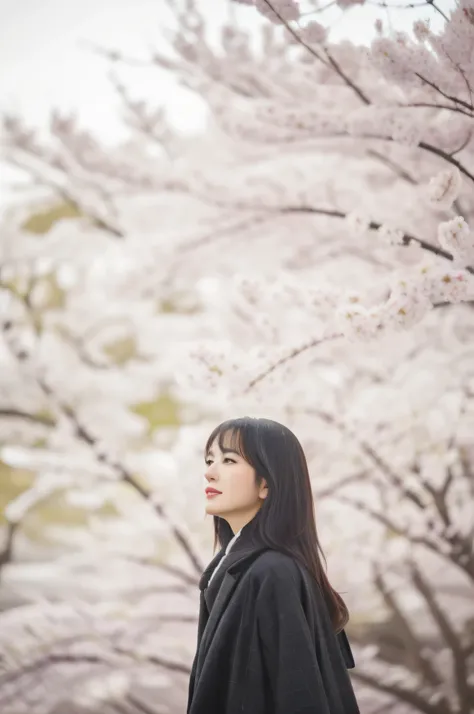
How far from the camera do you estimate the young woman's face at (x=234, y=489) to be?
4.48ft

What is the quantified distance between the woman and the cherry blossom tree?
437mm

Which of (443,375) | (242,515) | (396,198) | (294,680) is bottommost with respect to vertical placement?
(294,680)

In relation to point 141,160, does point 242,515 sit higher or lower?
lower

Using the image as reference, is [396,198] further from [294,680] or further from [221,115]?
[294,680]

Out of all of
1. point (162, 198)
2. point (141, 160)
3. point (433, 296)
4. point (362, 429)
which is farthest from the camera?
point (162, 198)

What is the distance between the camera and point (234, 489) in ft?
4.48

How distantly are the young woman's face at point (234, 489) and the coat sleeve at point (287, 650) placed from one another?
0.20m

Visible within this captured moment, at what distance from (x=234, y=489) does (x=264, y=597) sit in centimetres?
26

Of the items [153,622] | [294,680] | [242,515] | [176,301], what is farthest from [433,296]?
[176,301]

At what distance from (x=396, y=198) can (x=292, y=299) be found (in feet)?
3.01

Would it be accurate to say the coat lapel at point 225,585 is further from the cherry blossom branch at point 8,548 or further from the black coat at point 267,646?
the cherry blossom branch at point 8,548

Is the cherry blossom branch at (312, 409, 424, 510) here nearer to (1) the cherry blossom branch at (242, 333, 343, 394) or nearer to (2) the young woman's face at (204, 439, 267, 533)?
(1) the cherry blossom branch at (242, 333, 343, 394)

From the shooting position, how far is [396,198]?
2.70 meters

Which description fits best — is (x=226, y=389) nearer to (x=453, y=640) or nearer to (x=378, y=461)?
(x=378, y=461)
